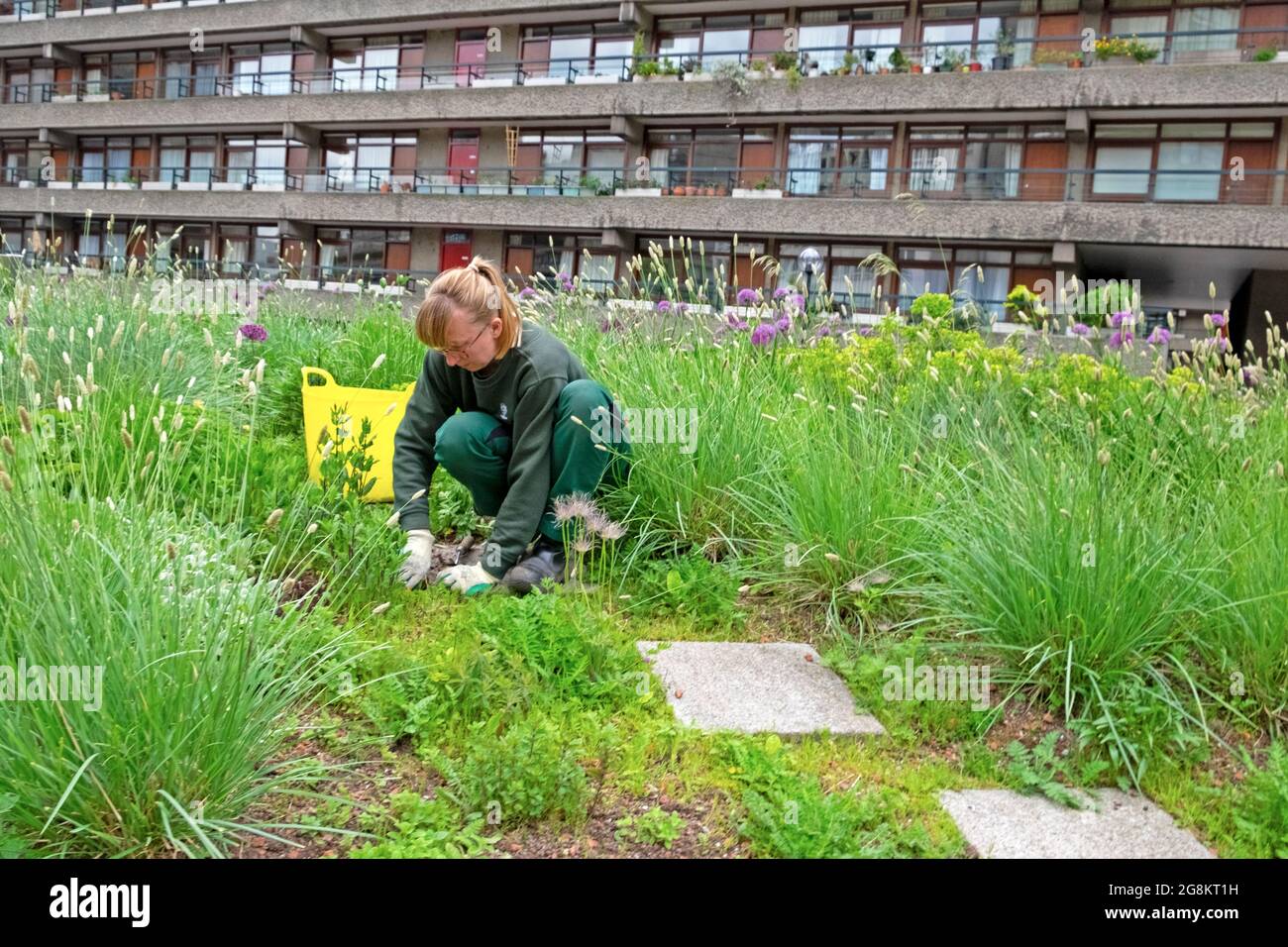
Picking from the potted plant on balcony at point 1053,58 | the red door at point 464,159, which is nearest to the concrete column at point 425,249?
the red door at point 464,159

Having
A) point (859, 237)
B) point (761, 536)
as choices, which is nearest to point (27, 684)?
point (761, 536)

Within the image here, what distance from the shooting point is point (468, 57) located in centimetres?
3369

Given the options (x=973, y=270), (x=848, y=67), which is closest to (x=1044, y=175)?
(x=973, y=270)

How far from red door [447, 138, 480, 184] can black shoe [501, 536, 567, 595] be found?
30414mm

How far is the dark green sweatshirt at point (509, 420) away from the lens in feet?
12.7

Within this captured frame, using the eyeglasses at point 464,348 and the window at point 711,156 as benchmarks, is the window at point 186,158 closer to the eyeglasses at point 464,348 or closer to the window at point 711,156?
the window at point 711,156

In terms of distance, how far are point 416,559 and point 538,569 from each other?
0.46m

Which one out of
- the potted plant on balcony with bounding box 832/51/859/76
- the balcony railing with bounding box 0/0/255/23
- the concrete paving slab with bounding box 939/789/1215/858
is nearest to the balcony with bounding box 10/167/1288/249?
the potted plant on balcony with bounding box 832/51/859/76

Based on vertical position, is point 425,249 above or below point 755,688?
above

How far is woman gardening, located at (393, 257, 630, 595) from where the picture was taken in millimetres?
3703

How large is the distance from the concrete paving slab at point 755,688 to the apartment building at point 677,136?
15.2 m

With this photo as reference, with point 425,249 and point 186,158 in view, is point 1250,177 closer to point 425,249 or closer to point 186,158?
point 425,249

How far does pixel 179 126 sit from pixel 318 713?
130 ft
